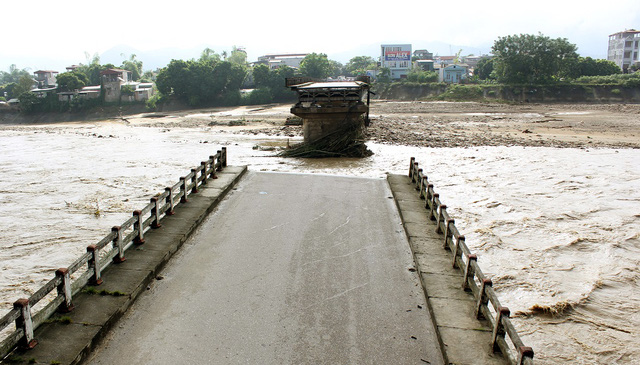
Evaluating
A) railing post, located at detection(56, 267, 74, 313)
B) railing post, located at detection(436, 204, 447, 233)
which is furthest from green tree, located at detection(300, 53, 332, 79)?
railing post, located at detection(56, 267, 74, 313)

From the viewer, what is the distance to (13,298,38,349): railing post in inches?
253

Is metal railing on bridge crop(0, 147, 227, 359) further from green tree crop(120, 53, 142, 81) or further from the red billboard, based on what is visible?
green tree crop(120, 53, 142, 81)

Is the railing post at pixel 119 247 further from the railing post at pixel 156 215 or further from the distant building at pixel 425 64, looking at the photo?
the distant building at pixel 425 64

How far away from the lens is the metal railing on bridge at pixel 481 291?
623 centimetres

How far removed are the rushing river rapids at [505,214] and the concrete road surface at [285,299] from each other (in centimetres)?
276

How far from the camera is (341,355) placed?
276 inches

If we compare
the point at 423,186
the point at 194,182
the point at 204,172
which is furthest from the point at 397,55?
the point at 194,182

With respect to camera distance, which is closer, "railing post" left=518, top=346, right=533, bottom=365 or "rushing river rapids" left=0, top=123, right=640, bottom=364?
"railing post" left=518, top=346, right=533, bottom=365

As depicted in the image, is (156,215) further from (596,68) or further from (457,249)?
(596,68)

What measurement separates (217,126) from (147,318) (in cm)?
4529

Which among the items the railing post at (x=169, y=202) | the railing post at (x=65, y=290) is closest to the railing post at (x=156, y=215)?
the railing post at (x=169, y=202)

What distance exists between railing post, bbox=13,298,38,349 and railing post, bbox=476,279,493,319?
6.18m

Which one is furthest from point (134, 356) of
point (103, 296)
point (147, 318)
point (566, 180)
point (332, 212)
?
point (566, 180)

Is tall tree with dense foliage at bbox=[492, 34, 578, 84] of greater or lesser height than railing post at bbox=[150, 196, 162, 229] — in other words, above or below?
above
